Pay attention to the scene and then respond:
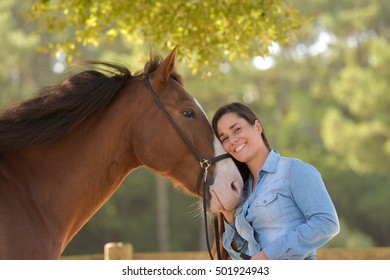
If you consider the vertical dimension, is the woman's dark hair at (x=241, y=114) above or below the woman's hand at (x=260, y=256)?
above

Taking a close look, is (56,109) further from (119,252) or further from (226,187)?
(119,252)

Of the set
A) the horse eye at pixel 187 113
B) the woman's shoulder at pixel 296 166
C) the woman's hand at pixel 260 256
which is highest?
the horse eye at pixel 187 113

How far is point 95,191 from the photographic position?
3.68 m

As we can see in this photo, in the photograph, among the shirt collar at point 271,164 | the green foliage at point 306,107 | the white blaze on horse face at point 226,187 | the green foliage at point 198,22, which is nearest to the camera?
the shirt collar at point 271,164

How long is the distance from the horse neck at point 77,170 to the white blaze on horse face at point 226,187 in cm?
54

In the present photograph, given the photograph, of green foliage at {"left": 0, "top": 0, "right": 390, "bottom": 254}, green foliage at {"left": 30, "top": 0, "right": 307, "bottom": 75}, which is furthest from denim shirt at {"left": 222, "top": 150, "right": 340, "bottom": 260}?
green foliage at {"left": 0, "top": 0, "right": 390, "bottom": 254}

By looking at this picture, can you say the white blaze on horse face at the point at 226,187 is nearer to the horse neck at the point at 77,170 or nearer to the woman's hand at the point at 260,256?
the woman's hand at the point at 260,256

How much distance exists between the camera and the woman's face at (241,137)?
3480 mm

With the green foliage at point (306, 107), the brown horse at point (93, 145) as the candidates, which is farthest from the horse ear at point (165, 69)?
the green foliage at point (306, 107)

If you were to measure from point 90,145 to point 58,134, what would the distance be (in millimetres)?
197

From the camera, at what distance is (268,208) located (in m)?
3.31

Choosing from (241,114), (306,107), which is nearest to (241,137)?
(241,114)

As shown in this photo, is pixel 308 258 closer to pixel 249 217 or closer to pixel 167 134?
pixel 249 217

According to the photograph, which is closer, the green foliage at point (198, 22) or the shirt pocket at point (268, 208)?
the shirt pocket at point (268, 208)
